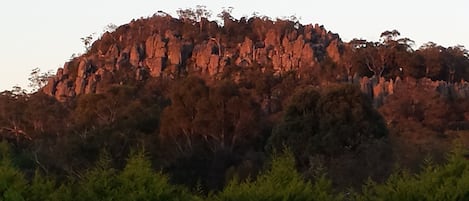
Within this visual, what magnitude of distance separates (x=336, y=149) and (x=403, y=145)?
3467 millimetres

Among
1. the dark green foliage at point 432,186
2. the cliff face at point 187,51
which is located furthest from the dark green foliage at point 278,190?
the cliff face at point 187,51

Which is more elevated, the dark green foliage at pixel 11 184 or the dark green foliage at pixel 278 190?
the dark green foliage at pixel 11 184

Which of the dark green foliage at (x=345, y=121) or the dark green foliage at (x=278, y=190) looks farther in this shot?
Answer: the dark green foliage at (x=345, y=121)

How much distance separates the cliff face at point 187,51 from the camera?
6869 cm

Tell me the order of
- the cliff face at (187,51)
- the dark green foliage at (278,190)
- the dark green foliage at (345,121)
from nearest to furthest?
the dark green foliage at (278,190) → the dark green foliage at (345,121) → the cliff face at (187,51)

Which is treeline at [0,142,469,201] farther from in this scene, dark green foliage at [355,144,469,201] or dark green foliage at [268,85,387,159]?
dark green foliage at [268,85,387,159]

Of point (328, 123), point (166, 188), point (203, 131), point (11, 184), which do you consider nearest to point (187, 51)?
point (203, 131)

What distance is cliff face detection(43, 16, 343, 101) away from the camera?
68.7 m

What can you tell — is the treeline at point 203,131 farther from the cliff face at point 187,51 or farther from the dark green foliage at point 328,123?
the cliff face at point 187,51

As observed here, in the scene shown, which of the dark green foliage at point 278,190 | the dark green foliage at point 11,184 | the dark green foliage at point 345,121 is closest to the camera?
the dark green foliage at point 11,184

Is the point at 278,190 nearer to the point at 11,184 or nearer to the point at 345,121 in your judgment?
the point at 11,184

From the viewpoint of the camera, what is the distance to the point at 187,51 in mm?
76750

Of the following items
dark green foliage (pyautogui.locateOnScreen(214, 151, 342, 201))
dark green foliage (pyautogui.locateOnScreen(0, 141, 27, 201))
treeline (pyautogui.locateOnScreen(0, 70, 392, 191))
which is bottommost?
treeline (pyautogui.locateOnScreen(0, 70, 392, 191))

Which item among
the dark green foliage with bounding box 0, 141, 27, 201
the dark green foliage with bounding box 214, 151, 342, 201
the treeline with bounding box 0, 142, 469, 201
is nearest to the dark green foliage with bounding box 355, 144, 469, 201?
the treeline with bounding box 0, 142, 469, 201
